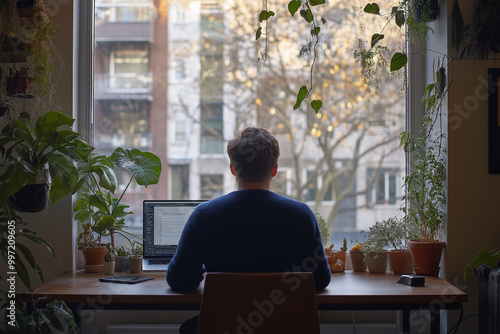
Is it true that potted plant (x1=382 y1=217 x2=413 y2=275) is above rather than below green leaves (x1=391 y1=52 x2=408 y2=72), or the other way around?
below

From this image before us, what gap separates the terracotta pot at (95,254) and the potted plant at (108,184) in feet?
0.20

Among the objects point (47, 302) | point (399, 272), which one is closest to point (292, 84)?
point (399, 272)

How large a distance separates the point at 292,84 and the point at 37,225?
6.39 ft

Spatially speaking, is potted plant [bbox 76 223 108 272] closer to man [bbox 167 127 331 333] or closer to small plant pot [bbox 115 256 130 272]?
small plant pot [bbox 115 256 130 272]

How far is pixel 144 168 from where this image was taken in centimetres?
284

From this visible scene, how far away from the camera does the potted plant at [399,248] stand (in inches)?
107

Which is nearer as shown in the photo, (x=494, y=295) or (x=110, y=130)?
(x=494, y=295)

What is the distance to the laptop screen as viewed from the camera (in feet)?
9.07

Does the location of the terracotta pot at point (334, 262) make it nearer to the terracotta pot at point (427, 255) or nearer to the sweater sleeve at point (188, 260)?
the terracotta pot at point (427, 255)

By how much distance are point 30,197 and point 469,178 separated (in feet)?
6.92

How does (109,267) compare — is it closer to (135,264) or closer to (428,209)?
(135,264)

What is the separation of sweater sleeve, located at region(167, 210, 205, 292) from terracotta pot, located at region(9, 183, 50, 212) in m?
0.76

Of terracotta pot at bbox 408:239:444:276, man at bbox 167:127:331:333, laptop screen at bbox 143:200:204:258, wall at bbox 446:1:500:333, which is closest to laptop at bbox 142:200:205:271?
laptop screen at bbox 143:200:204:258

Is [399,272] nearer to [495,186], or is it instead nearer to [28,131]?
[495,186]
